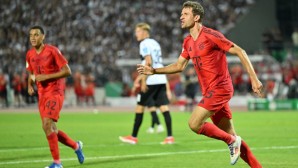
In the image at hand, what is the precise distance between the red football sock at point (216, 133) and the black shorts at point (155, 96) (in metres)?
5.98

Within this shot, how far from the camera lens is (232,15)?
157 feet

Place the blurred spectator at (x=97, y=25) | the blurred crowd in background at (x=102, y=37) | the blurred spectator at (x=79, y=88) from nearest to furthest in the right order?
the blurred crowd in background at (x=102, y=37) < the blurred spectator at (x=97, y=25) < the blurred spectator at (x=79, y=88)

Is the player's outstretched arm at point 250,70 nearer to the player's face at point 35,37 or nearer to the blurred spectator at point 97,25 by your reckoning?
the player's face at point 35,37

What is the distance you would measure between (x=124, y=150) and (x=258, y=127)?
7.52 m

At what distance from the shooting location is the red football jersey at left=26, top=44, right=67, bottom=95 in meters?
11.0

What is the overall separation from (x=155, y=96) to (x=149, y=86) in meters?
0.38

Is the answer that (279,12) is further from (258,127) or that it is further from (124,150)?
(124,150)

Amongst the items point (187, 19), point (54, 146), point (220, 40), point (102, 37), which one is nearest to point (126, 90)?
point (102, 37)

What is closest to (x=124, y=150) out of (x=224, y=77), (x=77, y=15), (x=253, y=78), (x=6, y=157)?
(x=6, y=157)

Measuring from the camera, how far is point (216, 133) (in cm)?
925

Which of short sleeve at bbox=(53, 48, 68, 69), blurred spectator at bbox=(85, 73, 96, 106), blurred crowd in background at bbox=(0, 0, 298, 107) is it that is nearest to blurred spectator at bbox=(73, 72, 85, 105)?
blurred crowd in background at bbox=(0, 0, 298, 107)

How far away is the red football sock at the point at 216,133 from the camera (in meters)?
9.26

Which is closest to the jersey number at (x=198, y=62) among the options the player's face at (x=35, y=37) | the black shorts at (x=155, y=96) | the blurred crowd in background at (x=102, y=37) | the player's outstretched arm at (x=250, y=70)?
the player's outstretched arm at (x=250, y=70)

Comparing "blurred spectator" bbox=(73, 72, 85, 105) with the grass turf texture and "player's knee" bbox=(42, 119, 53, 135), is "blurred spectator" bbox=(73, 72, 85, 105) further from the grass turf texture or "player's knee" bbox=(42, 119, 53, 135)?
"player's knee" bbox=(42, 119, 53, 135)
